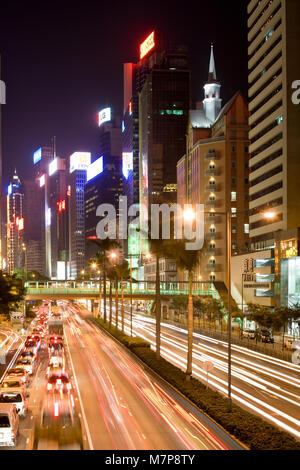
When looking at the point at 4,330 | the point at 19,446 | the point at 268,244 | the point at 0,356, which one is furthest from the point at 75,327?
the point at 19,446

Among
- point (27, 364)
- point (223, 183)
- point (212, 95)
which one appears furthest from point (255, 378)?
point (212, 95)

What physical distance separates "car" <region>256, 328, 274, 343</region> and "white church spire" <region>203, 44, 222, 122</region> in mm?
103268

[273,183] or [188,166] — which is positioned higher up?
[188,166]

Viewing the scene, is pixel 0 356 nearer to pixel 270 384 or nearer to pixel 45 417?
pixel 270 384

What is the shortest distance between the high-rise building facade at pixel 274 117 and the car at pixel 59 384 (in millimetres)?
57310

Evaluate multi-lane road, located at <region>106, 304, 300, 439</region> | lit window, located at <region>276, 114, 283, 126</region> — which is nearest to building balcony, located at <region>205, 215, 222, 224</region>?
lit window, located at <region>276, 114, 283, 126</region>

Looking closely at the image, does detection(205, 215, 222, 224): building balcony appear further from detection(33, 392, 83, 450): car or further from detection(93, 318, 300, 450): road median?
detection(33, 392, 83, 450): car

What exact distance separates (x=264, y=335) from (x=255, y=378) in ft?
93.8

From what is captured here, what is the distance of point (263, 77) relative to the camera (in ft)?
329

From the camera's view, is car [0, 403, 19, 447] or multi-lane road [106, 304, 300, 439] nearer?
car [0, 403, 19, 447]

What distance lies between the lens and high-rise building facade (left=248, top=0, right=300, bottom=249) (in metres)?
89.9

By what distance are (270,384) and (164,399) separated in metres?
10.1
